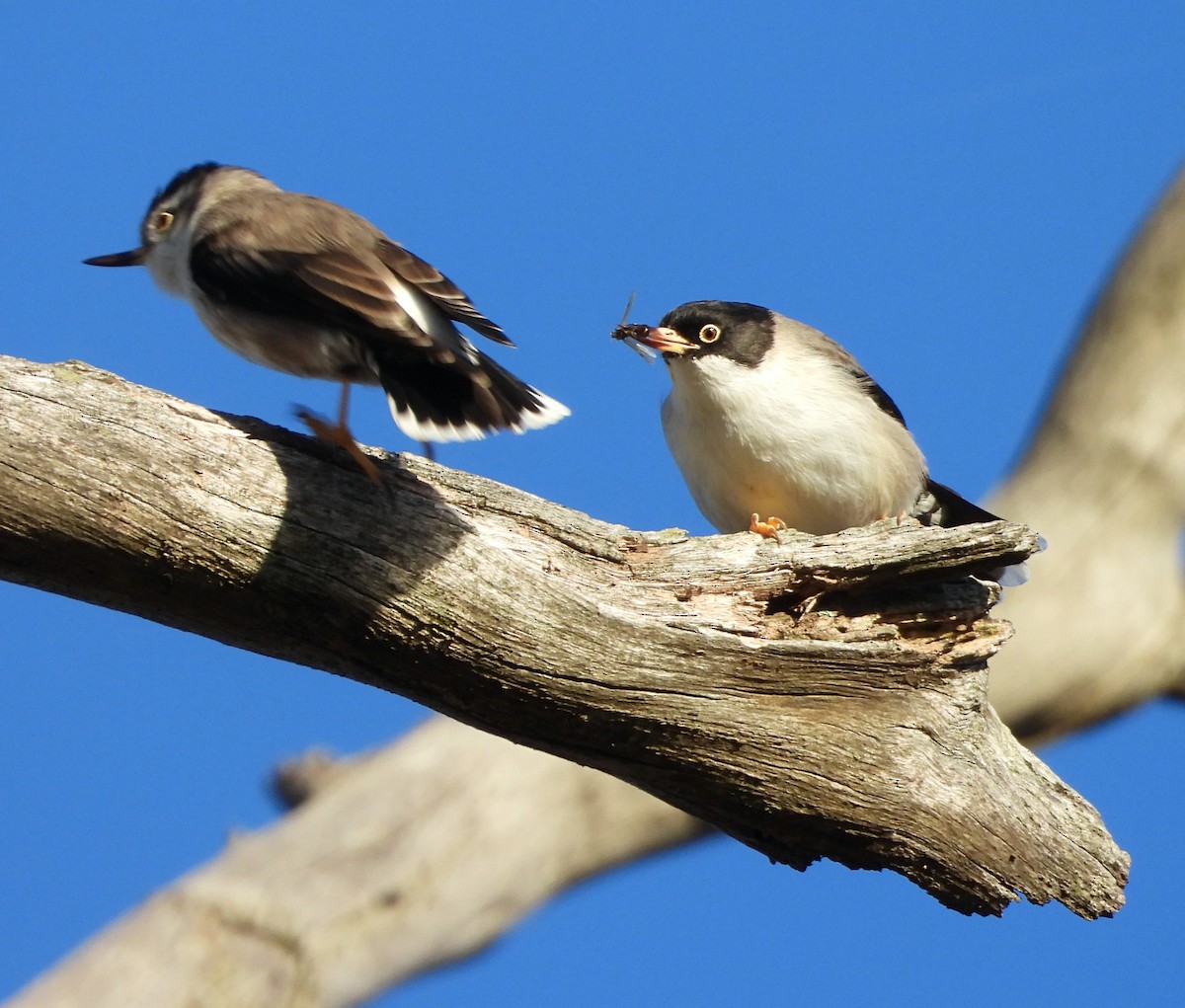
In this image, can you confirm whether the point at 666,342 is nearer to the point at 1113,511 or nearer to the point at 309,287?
the point at 309,287

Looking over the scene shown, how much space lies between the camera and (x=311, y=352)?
4777mm

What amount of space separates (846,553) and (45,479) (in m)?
2.61

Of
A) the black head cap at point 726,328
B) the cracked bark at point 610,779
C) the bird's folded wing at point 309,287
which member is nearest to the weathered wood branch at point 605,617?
the bird's folded wing at point 309,287

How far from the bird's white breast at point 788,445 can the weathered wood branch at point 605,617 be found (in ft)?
3.58

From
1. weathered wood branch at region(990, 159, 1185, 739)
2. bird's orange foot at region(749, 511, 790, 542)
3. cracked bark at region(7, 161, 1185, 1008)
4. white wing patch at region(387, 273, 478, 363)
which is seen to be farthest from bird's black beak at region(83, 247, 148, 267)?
weathered wood branch at region(990, 159, 1185, 739)

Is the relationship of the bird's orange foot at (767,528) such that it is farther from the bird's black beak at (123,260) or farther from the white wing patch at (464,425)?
the bird's black beak at (123,260)

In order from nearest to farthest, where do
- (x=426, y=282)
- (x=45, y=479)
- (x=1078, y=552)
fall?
(x=45, y=479) < (x=426, y=282) < (x=1078, y=552)

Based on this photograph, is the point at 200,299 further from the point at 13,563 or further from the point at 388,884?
the point at 388,884

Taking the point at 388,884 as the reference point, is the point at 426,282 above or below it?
above

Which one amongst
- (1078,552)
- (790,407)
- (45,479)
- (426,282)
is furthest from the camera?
(1078,552)

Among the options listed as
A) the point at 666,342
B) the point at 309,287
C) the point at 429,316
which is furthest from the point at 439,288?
the point at 666,342

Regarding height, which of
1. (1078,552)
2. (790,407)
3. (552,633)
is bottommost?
(552,633)

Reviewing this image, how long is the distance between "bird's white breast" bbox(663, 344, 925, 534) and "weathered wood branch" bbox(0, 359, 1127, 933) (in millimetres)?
1092

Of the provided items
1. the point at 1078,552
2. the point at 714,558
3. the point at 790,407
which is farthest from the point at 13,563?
the point at 1078,552
